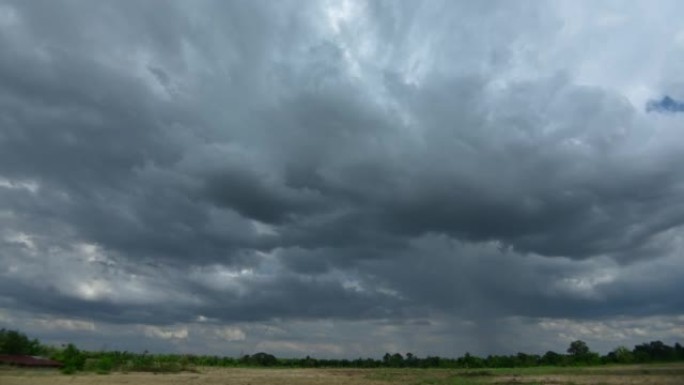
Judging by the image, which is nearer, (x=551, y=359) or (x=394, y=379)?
(x=394, y=379)

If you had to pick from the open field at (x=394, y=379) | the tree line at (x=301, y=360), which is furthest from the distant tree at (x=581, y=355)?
the open field at (x=394, y=379)

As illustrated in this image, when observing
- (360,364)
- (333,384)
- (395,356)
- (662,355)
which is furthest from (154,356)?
(662,355)

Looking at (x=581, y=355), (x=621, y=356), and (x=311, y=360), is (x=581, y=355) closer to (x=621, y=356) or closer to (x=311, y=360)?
(x=621, y=356)

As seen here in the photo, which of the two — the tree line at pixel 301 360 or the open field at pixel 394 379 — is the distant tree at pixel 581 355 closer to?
the tree line at pixel 301 360

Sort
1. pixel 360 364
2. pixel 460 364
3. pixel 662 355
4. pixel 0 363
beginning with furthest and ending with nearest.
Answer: pixel 360 364
pixel 460 364
pixel 662 355
pixel 0 363

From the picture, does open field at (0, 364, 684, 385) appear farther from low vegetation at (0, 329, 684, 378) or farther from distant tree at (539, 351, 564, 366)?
distant tree at (539, 351, 564, 366)

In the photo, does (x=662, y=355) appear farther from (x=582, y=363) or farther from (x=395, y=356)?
(x=395, y=356)

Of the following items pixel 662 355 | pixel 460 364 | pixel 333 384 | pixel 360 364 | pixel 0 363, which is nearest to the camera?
pixel 333 384

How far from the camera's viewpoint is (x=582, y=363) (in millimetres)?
152875

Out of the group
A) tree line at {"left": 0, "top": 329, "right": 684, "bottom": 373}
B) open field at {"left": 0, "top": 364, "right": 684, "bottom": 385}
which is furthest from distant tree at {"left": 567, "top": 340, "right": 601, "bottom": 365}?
open field at {"left": 0, "top": 364, "right": 684, "bottom": 385}

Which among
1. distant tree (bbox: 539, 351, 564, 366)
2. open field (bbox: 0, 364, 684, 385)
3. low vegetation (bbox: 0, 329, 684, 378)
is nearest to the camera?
open field (bbox: 0, 364, 684, 385)

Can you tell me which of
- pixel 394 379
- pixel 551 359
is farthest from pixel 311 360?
pixel 394 379

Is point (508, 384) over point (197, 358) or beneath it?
beneath

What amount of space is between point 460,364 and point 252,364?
64.6 m
